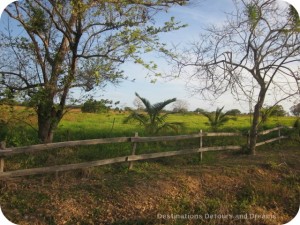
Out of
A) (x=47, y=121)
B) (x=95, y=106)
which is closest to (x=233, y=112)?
(x=95, y=106)

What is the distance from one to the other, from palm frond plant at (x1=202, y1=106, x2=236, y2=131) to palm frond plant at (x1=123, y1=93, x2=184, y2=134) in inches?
32.3

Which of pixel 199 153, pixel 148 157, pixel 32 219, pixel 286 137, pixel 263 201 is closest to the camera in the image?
pixel 32 219

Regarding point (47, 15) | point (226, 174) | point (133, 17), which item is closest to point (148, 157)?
point (226, 174)

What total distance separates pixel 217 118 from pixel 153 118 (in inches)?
79.0

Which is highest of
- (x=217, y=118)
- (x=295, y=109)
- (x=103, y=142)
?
(x=295, y=109)

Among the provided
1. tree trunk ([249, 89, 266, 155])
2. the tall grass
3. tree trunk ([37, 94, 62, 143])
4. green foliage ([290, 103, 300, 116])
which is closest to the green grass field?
the tall grass

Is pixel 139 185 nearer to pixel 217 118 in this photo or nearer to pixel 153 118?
pixel 153 118

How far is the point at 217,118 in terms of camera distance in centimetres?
973

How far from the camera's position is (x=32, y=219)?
5555 millimetres

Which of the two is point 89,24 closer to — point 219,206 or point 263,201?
point 219,206

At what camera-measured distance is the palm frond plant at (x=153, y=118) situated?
794cm

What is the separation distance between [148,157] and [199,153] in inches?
76.7

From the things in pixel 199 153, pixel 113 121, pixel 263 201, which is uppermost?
pixel 113 121

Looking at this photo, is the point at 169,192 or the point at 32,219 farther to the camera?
the point at 169,192
